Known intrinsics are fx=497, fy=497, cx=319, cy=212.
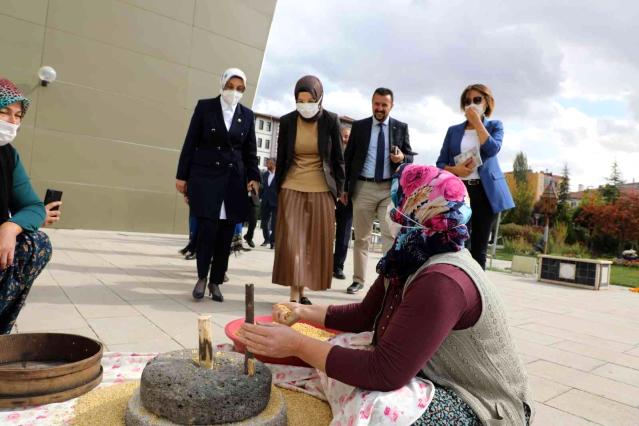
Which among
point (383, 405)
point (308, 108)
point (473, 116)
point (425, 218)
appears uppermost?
point (473, 116)

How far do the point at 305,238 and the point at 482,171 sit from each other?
166 centimetres

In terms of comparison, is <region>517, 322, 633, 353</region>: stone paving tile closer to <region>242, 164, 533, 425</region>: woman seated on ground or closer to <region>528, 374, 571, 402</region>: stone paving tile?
<region>528, 374, 571, 402</region>: stone paving tile

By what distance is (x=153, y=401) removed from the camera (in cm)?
179

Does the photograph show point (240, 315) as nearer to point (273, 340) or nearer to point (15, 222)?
point (15, 222)

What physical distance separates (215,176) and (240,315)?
122 cm

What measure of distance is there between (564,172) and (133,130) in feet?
211

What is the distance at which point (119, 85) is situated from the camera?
1010cm

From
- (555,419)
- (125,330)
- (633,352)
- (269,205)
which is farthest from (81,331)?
(269,205)

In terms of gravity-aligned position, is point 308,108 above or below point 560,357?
above

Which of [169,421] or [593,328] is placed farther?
[593,328]

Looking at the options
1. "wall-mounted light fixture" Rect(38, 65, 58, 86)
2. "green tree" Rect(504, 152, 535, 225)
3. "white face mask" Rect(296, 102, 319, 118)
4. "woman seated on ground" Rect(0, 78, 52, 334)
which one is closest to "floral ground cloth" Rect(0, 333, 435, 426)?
"woman seated on ground" Rect(0, 78, 52, 334)

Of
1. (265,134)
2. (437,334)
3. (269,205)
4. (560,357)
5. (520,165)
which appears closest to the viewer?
(437,334)

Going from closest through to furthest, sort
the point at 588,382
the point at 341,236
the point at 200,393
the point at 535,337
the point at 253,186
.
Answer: the point at 200,393
the point at 588,382
the point at 535,337
the point at 253,186
the point at 341,236

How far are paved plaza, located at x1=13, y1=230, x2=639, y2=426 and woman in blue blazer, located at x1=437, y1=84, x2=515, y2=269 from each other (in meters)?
0.97
